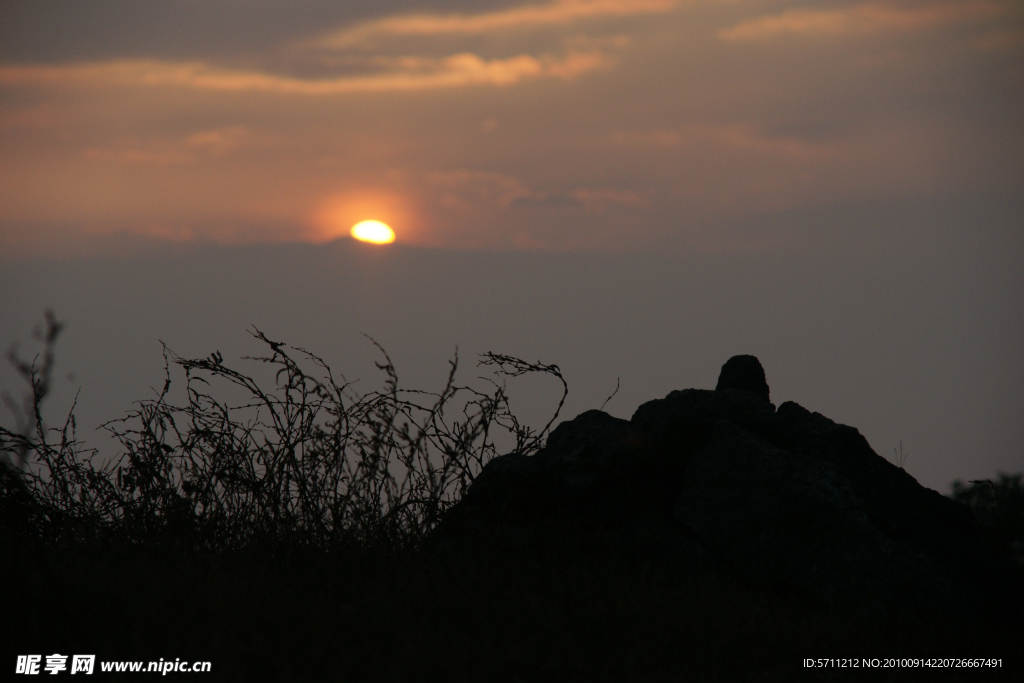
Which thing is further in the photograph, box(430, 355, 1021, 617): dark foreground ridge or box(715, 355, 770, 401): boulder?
box(715, 355, 770, 401): boulder

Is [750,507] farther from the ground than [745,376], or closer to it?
closer to it

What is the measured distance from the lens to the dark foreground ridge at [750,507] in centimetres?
430

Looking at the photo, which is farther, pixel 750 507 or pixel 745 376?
pixel 745 376

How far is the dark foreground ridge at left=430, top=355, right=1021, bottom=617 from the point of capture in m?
4.30

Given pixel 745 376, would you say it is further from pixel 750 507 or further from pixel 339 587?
pixel 339 587

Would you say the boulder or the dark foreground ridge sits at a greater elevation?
the boulder

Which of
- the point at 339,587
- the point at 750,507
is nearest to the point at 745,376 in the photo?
the point at 750,507

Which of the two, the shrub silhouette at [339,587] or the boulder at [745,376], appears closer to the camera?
the shrub silhouette at [339,587]

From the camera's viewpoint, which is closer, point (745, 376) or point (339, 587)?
point (339, 587)

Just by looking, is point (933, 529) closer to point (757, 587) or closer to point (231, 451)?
point (757, 587)

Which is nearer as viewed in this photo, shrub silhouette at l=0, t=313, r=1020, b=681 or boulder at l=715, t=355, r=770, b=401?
shrub silhouette at l=0, t=313, r=1020, b=681

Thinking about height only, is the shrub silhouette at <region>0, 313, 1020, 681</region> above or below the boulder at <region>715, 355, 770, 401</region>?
below

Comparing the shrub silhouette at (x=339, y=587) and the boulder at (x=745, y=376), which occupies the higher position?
the boulder at (x=745, y=376)

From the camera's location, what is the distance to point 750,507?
4.72 meters
